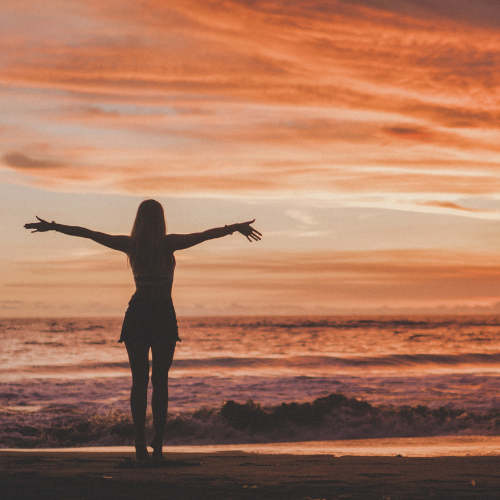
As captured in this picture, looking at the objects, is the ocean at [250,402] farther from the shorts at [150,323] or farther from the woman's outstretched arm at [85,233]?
the woman's outstretched arm at [85,233]

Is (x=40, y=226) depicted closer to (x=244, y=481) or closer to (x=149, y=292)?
(x=149, y=292)

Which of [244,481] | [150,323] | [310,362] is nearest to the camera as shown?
[244,481]

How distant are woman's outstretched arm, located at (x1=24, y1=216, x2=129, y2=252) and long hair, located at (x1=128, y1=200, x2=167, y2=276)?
0.53ft

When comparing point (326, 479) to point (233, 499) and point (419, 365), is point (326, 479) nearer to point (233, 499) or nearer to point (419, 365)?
point (233, 499)

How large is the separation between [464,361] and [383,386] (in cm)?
1206

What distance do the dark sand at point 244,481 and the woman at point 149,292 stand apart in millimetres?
519

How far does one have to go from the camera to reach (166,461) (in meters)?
4.46

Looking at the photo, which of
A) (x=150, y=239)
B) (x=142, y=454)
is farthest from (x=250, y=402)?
(x=150, y=239)

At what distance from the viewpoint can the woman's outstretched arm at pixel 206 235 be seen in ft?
14.5

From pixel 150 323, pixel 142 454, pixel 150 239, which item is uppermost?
pixel 150 239

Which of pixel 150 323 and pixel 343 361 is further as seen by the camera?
pixel 343 361

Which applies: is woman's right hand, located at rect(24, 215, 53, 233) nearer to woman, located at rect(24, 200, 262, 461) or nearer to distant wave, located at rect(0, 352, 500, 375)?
woman, located at rect(24, 200, 262, 461)

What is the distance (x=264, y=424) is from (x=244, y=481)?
8.22 meters

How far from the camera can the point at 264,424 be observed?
465 inches
